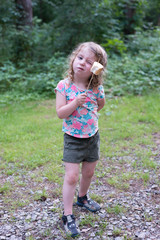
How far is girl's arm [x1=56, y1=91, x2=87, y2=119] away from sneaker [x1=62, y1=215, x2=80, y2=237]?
3.11 feet

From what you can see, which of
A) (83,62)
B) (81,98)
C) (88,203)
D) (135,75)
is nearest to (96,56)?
(83,62)

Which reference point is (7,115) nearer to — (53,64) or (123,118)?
(123,118)

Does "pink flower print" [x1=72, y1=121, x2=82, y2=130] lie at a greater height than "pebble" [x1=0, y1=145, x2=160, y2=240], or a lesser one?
greater

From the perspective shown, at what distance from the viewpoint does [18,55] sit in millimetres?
9453

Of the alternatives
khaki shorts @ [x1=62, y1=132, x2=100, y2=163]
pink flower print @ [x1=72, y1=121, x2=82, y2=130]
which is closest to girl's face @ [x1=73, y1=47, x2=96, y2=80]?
pink flower print @ [x1=72, y1=121, x2=82, y2=130]

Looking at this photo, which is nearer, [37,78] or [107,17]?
[37,78]

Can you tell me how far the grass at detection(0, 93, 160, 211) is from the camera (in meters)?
3.38

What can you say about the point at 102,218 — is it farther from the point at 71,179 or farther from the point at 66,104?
the point at 66,104

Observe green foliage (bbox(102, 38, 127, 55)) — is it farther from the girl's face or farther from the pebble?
the girl's face

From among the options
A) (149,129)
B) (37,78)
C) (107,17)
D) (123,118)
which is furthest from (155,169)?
(107,17)

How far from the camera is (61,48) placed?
9.91 metres

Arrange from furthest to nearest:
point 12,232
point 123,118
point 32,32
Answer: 1. point 32,32
2. point 123,118
3. point 12,232

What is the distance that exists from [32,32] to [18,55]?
939mm

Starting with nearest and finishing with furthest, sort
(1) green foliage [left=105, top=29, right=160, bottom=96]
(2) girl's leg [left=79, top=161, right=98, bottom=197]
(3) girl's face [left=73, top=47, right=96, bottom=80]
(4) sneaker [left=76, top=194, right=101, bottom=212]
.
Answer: (3) girl's face [left=73, top=47, right=96, bottom=80]
(2) girl's leg [left=79, top=161, right=98, bottom=197]
(4) sneaker [left=76, top=194, right=101, bottom=212]
(1) green foliage [left=105, top=29, right=160, bottom=96]
